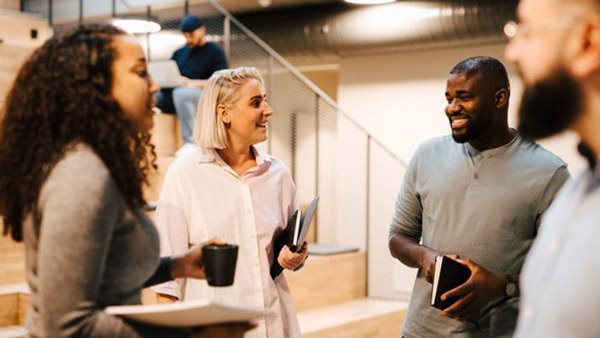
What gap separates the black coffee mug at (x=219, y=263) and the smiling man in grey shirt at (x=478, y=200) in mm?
662

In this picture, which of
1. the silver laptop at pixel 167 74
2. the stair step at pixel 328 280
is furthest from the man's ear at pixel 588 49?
the silver laptop at pixel 167 74

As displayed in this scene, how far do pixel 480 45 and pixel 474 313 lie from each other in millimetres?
5583

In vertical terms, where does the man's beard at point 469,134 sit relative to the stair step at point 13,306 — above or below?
above

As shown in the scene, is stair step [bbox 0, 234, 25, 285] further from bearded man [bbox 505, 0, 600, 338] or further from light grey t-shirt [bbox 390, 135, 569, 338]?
bearded man [bbox 505, 0, 600, 338]

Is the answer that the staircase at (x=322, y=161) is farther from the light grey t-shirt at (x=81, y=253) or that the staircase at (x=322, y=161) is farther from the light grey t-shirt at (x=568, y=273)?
the light grey t-shirt at (x=568, y=273)

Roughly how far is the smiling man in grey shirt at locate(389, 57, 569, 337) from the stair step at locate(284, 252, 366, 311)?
268 cm

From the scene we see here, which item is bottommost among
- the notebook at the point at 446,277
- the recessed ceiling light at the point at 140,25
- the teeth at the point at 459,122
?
the notebook at the point at 446,277

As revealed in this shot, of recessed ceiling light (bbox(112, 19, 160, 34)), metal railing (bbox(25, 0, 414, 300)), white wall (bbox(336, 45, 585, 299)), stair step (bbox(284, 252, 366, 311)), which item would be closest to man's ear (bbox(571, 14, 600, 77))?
stair step (bbox(284, 252, 366, 311))

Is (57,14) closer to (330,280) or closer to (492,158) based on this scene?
(330,280)

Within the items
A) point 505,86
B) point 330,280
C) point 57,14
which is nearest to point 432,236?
point 505,86

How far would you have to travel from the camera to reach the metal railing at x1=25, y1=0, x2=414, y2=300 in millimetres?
5922

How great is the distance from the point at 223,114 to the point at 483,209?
852 millimetres

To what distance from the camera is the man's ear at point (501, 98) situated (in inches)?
85.6

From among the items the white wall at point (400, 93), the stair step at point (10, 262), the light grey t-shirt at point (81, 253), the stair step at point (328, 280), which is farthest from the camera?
the white wall at point (400, 93)
